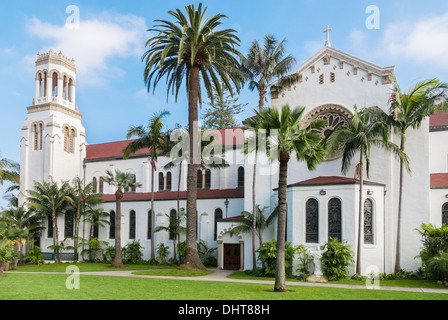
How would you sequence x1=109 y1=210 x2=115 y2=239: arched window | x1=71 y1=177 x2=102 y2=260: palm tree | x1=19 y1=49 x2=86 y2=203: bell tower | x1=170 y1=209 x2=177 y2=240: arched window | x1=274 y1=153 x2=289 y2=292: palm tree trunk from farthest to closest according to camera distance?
x1=19 y1=49 x2=86 y2=203: bell tower < x1=109 y1=210 x2=115 y2=239: arched window < x1=71 y1=177 x2=102 y2=260: palm tree < x1=170 y1=209 x2=177 y2=240: arched window < x1=274 y1=153 x2=289 y2=292: palm tree trunk

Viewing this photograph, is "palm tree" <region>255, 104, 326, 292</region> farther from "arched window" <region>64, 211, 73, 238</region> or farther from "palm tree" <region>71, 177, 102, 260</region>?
"arched window" <region>64, 211, 73, 238</region>

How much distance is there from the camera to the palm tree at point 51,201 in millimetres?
40812

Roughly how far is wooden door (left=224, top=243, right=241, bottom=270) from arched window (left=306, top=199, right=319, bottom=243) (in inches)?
263

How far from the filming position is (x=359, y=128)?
2508cm

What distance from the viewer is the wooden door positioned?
31.2 meters

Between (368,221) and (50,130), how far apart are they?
34741mm

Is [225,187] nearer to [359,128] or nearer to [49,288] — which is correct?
[359,128]

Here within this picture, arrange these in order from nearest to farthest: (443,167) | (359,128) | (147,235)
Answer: (359,128), (443,167), (147,235)

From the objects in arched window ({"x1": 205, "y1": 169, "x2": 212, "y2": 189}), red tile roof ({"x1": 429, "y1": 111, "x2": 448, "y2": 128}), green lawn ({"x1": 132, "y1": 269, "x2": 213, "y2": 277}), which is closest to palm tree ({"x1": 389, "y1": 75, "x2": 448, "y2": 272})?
red tile roof ({"x1": 429, "y1": 111, "x2": 448, "y2": 128})

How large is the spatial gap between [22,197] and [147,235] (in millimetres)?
16396

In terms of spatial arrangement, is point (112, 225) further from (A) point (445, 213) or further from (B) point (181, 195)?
(A) point (445, 213)

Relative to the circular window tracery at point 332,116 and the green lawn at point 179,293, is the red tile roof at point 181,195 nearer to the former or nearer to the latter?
the circular window tracery at point 332,116

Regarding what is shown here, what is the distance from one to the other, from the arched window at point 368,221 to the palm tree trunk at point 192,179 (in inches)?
415
